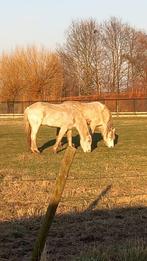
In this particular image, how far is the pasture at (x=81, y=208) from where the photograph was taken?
7.23m

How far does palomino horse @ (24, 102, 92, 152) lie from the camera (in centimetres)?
2123

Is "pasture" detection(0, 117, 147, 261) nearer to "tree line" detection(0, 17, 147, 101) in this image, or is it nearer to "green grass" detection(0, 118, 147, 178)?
"green grass" detection(0, 118, 147, 178)

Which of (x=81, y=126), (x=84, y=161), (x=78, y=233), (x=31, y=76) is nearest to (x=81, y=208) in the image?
(x=78, y=233)

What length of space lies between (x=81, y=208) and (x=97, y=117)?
42.8 ft

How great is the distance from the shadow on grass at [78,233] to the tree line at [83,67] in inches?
2799

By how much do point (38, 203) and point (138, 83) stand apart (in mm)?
86344

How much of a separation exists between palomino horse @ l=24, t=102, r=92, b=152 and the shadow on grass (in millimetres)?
11500

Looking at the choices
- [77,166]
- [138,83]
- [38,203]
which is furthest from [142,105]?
[38,203]

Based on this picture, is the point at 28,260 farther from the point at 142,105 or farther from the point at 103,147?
the point at 142,105

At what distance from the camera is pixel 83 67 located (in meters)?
93.1

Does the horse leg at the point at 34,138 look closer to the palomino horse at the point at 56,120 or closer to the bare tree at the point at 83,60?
the palomino horse at the point at 56,120

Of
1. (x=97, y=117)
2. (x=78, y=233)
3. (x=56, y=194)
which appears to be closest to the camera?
(x=56, y=194)

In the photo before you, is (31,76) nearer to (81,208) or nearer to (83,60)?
(83,60)

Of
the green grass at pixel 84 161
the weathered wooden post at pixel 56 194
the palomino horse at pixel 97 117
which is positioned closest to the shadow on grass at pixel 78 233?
the weathered wooden post at pixel 56 194
